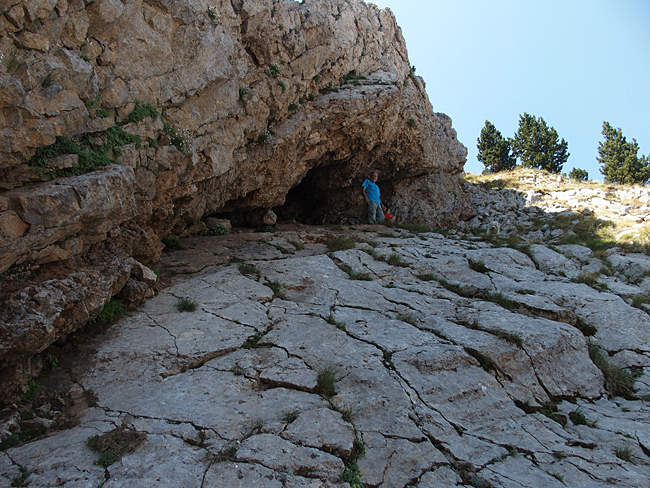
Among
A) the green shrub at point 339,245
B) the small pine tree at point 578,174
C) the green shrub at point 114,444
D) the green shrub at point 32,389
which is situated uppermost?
the small pine tree at point 578,174

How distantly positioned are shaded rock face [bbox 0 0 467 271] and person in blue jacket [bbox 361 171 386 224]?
49cm

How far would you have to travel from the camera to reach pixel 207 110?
28.8 feet

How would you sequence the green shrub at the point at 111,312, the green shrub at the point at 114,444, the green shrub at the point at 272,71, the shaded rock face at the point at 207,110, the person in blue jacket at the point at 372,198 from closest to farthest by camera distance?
the green shrub at the point at 114,444
the shaded rock face at the point at 207,110
the green shrub at the point at 111,312
the green shrub at the point at 272,71
the person in blue jacket at the point at 372,198

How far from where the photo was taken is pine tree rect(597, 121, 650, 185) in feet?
115

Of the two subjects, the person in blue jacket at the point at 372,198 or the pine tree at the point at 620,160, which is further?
the pine tree at the point at 620,160

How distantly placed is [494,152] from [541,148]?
4089 millimetres

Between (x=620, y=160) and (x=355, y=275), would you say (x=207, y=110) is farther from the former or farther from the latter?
(x=620, y=160)

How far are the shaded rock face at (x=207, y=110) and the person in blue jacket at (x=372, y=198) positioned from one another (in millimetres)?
495

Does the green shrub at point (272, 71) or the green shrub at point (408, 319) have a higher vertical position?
the green shrub at point (272, 71)

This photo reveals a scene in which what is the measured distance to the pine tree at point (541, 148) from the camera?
34000 millimetres

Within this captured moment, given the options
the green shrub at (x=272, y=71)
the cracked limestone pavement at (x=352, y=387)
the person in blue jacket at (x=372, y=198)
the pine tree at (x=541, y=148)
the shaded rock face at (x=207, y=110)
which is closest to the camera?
the cracked limestone pavement at (x=352, y=387)

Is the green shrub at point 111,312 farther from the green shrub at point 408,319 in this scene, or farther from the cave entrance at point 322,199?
the cave entrance at point 322,199

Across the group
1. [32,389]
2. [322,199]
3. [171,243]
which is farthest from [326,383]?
[322,199]

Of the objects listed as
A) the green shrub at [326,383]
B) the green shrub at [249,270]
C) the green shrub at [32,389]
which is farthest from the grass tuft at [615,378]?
the green shrub at [32,389]
